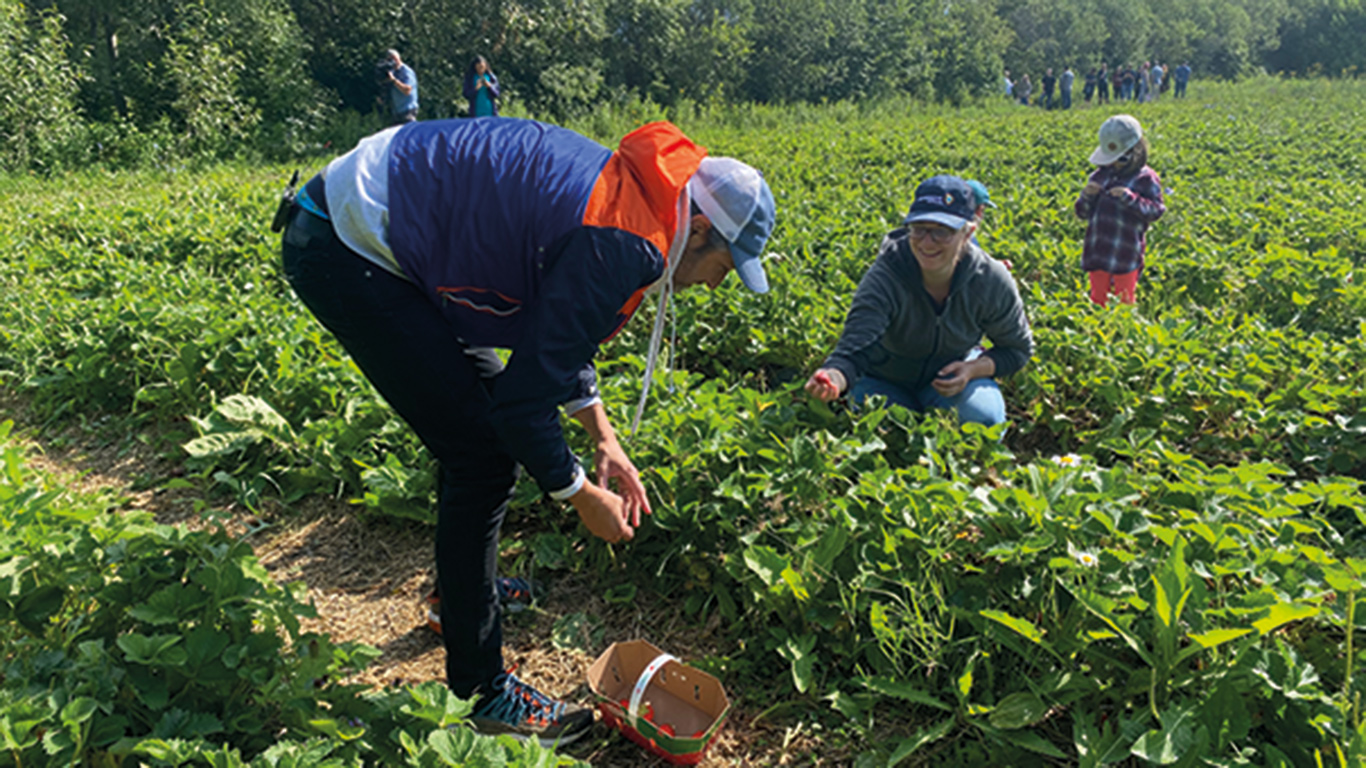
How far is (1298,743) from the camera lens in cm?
177

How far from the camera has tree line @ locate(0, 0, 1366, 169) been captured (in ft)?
48.0

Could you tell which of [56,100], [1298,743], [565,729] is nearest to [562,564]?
[565,729]

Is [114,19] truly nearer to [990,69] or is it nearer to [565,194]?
[565,194]

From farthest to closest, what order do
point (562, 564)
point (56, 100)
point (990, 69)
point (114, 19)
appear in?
point (990, 69) < point (114, 19) < point (56, 100) < point (562, 564)

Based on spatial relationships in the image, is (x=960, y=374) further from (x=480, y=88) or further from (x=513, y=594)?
(x=480, y=88)

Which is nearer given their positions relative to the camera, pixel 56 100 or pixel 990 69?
pixel 56 100

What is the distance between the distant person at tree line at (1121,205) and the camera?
5105 mm

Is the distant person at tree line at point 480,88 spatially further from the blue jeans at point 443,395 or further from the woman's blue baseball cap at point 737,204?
the woman's blue baseball cap at point 737,204

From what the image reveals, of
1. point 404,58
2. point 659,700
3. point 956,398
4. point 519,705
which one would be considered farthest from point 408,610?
point 404,58

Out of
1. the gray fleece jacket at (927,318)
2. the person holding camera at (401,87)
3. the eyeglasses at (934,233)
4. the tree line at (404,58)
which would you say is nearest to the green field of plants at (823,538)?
the gray fleece jacket at (927,318)

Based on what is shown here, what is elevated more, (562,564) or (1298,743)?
(1298,743)

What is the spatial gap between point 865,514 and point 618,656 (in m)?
0.85

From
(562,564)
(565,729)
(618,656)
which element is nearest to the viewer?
(565,729)

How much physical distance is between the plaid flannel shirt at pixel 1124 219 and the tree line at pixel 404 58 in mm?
14901
